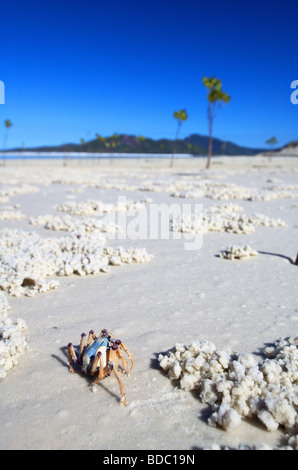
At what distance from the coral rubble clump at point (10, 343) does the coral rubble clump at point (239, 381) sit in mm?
1295

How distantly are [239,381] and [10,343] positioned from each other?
1992mm

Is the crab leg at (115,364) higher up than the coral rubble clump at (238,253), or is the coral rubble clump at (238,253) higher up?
the coral rubble clump at (238,253)

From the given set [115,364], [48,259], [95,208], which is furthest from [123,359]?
[95,208]

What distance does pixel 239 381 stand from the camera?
2.36 m

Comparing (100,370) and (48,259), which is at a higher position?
(48,259)

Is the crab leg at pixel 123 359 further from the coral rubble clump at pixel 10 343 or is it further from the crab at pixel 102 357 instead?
the coral rubble clump at pixel 10 343

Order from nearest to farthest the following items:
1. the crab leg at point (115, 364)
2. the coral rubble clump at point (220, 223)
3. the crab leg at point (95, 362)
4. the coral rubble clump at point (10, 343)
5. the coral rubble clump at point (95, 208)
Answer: the crab leg at point (115, 364) < the crab leg at point (95, 362) < the coral rubble clump at point (10, 343) < the coral rubble clump at point (220, 223) < the coral rubble clump at point (95, 208)

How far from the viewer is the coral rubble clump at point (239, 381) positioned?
6.94 ft

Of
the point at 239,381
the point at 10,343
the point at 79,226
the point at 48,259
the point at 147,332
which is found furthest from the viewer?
the point at 79,226

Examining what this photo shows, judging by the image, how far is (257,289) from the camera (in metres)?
4.54

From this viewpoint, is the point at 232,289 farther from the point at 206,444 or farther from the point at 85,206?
the point at 85,206

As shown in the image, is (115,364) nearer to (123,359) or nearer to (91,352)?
(123,359)

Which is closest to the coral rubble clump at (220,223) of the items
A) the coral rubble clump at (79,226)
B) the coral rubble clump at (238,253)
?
the coral rubble clump at (79,226)

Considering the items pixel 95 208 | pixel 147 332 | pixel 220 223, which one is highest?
→ pixel 95 208
